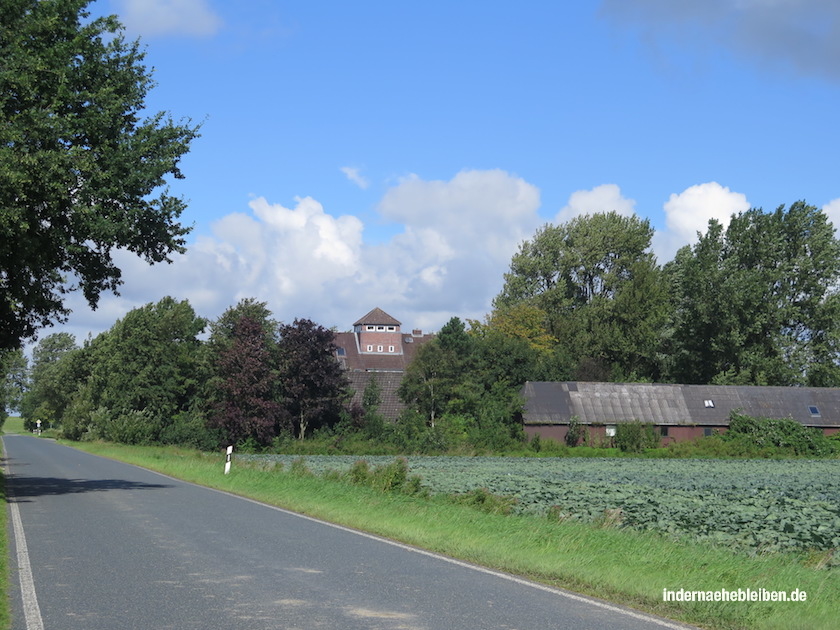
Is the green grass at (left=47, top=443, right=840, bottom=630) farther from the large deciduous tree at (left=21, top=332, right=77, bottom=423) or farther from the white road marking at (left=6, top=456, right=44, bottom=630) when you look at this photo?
the large deciduous tree at (left=21, top=332, right=77, bottom=423)

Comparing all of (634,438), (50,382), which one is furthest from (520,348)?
(50,382)

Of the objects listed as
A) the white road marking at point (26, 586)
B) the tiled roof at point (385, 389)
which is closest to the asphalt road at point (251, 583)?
the white road marking at point (26, 586)

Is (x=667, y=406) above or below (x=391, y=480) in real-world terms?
above

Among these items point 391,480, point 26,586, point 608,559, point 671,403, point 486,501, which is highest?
point 671,403

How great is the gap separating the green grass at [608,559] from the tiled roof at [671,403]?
46571 mm

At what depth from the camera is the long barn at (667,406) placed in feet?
215

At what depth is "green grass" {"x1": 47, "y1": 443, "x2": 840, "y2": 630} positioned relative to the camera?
9.19 m

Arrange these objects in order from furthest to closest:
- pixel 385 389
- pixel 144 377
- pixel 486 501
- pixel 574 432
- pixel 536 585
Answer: pixel 144 377
pixel 385 389
pixel 574 432
pixel 486 501
pixel 536 585

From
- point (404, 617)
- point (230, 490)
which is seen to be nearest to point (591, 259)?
point (230, 490)

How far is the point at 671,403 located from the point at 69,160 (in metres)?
56.0

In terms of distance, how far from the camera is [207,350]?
8006 cm

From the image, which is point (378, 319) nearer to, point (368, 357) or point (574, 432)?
point (368, 357)

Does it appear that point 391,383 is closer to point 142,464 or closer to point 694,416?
point 694,416

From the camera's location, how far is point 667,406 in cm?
6825
